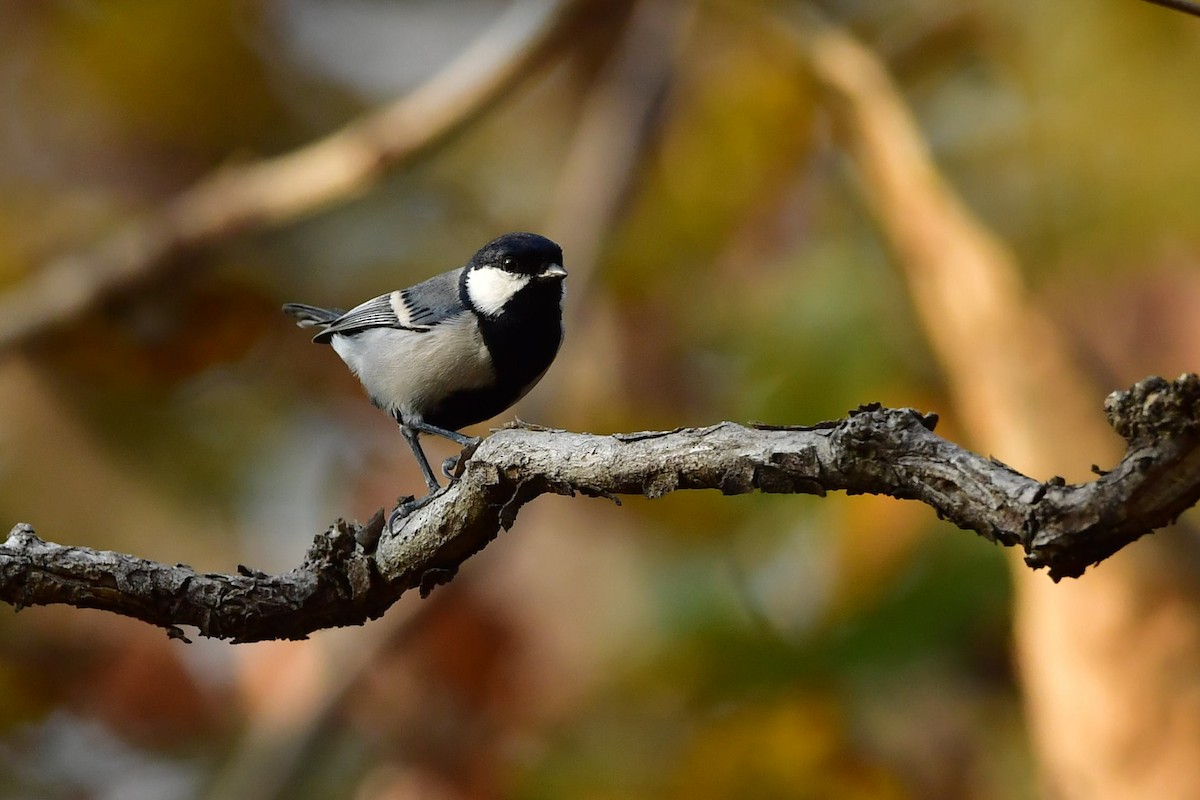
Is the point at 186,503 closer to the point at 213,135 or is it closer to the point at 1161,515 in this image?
the point at 213,135

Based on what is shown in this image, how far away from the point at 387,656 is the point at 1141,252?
3457mm

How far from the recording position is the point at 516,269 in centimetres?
243

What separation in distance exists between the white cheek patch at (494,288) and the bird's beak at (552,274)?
0.03 m

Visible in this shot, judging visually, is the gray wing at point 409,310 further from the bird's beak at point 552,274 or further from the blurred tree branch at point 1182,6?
the blurred tree branch at point 1182,6

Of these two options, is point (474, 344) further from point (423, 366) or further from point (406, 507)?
point (406, 507)

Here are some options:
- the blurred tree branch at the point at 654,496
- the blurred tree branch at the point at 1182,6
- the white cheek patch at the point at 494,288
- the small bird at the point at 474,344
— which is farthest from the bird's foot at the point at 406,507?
the blurred tree branch at the point at 1182,6

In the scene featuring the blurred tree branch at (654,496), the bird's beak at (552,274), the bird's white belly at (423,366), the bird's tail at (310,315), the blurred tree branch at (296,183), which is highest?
the blurred tree branch at (296,183)

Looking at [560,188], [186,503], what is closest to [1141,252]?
[560,188]

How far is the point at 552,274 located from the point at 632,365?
371cm

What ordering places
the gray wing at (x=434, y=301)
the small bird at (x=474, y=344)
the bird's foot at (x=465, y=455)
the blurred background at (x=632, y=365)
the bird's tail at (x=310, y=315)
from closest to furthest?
the bird's foot at (x=465, y=455) < the small bird at (x=474, y=344) < the gray wing at (x=434, y=301) < the bird's tail at (x=310, y=315) < the blurred background at (x=632, y=365)

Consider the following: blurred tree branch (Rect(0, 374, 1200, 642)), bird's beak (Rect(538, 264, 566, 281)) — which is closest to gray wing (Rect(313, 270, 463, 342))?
bird's beak (Rect(538, 264, 566, 281))

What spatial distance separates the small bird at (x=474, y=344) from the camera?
7.82ft

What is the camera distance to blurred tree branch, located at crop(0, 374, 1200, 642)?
37.0 inches

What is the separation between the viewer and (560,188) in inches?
221
